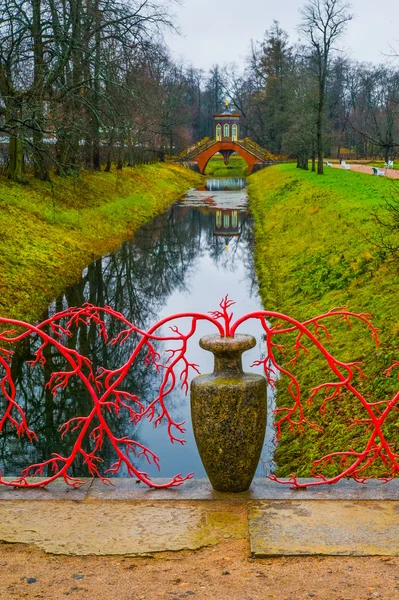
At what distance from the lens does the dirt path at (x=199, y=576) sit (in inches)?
164

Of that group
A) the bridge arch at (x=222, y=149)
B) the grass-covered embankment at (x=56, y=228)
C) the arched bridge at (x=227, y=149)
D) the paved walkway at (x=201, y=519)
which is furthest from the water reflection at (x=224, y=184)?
the paved walkway at (x=201, y=519)

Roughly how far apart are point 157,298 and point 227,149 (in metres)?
62.8

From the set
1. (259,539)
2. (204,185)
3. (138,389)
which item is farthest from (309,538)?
(204,185)

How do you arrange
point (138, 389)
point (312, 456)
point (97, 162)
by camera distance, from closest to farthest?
point (312, 456)
point (138, 389)
point (97, 162)

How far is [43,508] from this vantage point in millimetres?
5402

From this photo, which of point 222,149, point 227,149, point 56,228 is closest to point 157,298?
point 56,228

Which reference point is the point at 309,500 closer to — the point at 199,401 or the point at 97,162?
the point at 199,401

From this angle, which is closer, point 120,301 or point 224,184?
point 120,301

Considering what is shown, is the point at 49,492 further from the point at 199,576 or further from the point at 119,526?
the point at 199,576

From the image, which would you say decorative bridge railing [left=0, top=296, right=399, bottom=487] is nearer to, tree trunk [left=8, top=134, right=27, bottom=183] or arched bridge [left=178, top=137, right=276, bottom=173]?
tree trunk [left=8, top=134, right=27, bottom=183]

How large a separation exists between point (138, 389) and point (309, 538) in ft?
27.1

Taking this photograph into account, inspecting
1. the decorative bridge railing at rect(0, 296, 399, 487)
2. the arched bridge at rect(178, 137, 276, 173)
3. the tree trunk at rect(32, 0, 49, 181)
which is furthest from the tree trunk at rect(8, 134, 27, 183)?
the arched bridge at rect(178, 137, 276, 173)

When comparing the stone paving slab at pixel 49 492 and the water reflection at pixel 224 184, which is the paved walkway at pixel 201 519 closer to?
the stone paving slab at pixel 49 492

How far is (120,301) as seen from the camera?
794 inches
